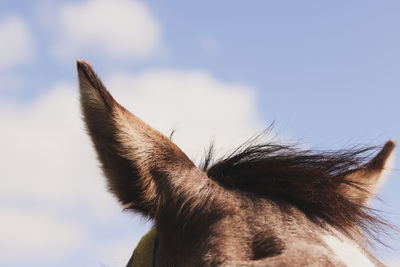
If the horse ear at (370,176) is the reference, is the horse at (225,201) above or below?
below

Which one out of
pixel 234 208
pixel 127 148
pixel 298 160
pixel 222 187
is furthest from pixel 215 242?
pixel 298 160

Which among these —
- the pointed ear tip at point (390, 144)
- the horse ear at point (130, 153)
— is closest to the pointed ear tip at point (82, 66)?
the horse ear at point (130, 153)

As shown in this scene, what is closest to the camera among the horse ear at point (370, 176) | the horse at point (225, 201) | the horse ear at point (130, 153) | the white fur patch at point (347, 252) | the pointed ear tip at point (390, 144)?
the white fur patch at point (347, 252)

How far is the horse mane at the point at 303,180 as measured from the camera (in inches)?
126

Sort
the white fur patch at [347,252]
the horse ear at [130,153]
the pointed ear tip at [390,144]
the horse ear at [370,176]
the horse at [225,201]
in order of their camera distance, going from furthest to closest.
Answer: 1. the pointed ear tip at [390,144]
2. the horse ear at [370,176]
3. the horse ear at [130,153]
4. the horse at [225,201]
5. the white fur patch at [347,252]

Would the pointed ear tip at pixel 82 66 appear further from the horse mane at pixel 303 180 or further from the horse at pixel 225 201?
the horse mane at pixel 303 180

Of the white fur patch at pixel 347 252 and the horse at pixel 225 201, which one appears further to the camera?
the horse at pixel 225 201

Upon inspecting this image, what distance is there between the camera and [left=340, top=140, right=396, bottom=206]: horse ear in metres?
3.73

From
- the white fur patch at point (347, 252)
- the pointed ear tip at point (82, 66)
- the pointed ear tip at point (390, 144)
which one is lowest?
the white fur patch at point (347, 252)

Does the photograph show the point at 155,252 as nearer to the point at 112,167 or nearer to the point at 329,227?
the point at 112,167

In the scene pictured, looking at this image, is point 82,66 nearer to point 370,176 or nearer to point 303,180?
point 303,180

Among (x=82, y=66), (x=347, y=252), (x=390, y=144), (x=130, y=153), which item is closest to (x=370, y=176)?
(x=390, y=144)

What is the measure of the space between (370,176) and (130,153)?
1.92 m

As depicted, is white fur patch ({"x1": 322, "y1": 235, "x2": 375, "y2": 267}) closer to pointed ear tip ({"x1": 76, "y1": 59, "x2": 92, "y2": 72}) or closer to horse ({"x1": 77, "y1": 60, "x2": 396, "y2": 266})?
horse ({"x1": 77, "y1": 60, "x2": 396, "y2": 266})
